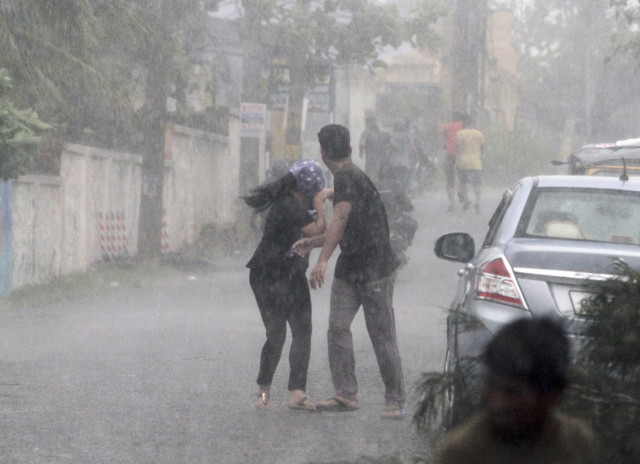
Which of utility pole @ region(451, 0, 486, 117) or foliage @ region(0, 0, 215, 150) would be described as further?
utility pole @ region(451, 0, 486, 117)

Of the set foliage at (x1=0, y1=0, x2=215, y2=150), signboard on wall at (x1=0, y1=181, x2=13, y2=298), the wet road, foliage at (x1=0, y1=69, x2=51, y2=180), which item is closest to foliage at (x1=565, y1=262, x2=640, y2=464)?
the wet road

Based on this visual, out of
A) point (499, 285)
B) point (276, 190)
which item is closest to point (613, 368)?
point (499, 285)

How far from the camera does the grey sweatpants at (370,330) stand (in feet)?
22.2

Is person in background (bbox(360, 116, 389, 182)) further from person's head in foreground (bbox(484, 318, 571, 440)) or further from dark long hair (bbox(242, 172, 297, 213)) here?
person's head in foreground (bbox(484, 318, 571, 440))

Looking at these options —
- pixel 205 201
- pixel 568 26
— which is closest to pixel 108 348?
pixel 205 201

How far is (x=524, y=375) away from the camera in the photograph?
2760 mm

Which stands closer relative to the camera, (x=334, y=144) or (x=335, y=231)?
(x=335, y=231)

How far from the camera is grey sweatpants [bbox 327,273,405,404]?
22.2 feet

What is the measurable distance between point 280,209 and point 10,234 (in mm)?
6578

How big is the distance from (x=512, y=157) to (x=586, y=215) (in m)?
27.5

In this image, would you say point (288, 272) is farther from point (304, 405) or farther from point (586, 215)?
point (586, 215)

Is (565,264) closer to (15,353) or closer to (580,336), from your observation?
(580,336)

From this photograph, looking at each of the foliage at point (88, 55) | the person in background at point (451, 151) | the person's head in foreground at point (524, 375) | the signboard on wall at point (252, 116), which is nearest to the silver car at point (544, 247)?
the person's head in foreground at point (524, 375)

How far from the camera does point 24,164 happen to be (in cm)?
1234
